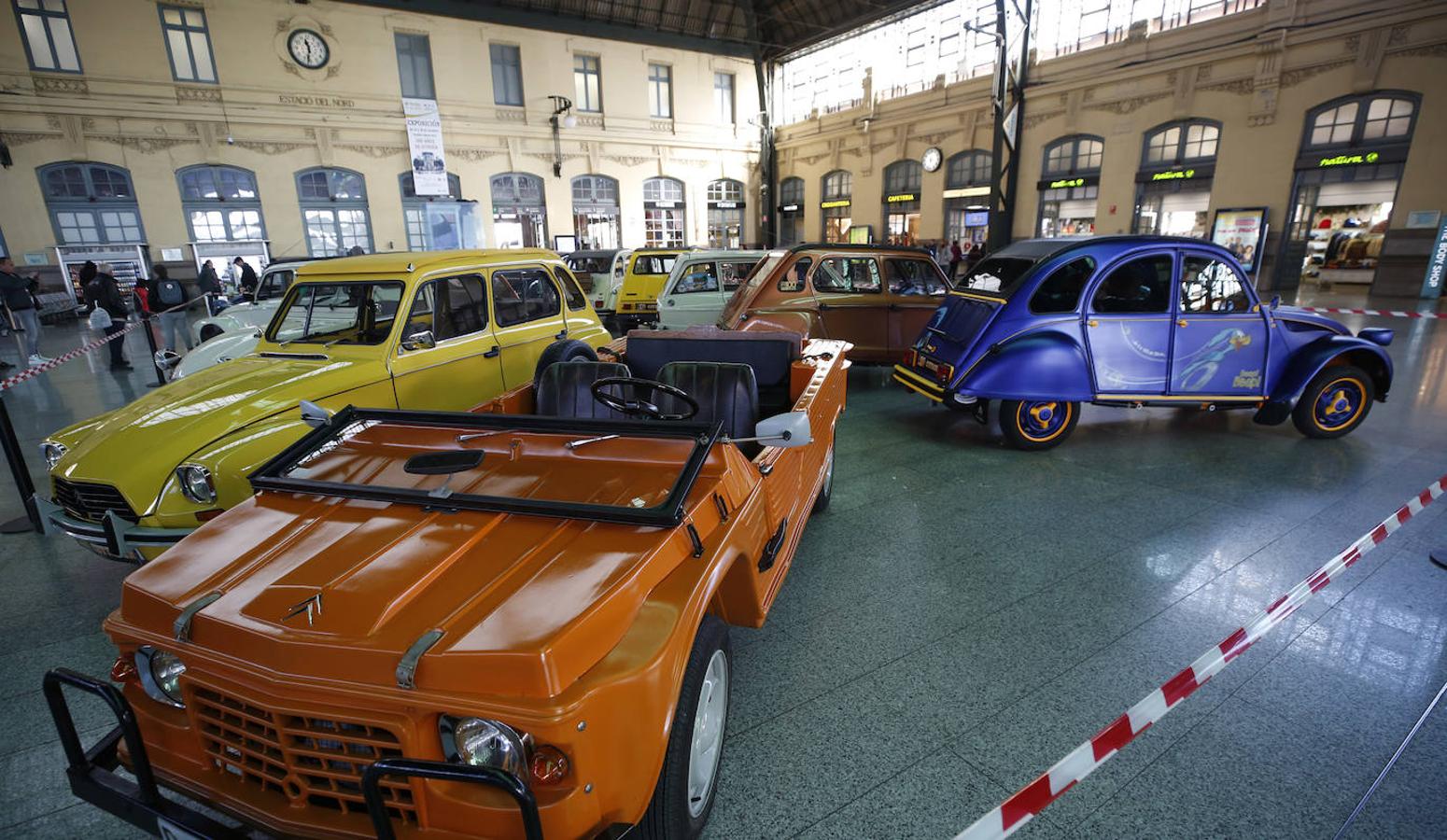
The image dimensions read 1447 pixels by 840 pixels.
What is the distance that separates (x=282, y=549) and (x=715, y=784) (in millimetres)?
1589

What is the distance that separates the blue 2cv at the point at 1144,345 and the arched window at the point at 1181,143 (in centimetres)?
1326

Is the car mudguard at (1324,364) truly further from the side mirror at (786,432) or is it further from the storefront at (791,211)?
the storefront at (791,211)

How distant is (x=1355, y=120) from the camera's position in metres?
13.9

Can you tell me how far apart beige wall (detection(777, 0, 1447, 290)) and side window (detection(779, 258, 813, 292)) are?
1395 centimetres

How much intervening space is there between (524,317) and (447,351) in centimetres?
97

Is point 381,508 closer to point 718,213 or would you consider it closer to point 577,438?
point 577,438

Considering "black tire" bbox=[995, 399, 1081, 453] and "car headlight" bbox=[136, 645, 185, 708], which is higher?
"car headlight" bbox=[136, 645, 185, 708]

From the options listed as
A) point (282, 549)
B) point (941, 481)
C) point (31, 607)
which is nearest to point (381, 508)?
point (282, 549)

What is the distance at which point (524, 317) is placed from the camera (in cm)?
564

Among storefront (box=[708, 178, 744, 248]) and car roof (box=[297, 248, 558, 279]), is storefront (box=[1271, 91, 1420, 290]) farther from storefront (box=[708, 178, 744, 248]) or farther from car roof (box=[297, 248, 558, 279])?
storefront (box=[708, 178, 744, 248])

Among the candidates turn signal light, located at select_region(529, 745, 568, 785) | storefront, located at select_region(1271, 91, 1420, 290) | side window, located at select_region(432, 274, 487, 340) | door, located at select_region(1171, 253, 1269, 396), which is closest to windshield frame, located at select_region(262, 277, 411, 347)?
side window, located at select_region(432, 274, 487, 340)

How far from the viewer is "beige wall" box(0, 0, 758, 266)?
56.2 feet

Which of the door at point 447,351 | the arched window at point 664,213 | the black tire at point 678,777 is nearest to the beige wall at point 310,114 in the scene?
the arched window at point 664,213

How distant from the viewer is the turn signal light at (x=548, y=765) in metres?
1.48
